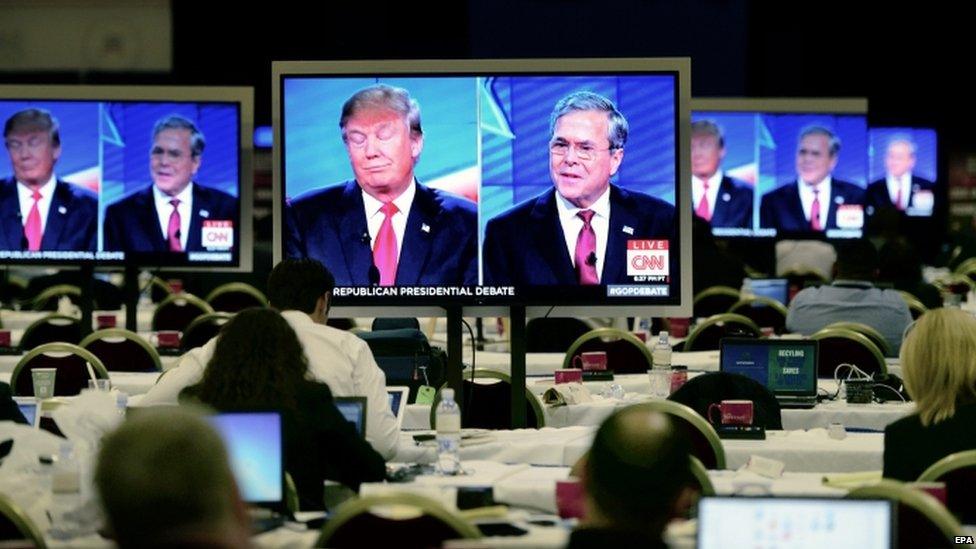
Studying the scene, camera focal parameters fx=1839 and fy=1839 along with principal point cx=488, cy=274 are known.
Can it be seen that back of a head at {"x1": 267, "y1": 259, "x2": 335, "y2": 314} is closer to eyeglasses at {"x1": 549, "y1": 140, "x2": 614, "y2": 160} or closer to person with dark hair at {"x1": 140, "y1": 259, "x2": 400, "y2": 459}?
person with dark hair at {"x1": 140, "y1": 259, "x2": 400, "y2": 459}

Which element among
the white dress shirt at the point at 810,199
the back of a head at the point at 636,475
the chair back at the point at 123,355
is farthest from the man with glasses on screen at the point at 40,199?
the back of a head at the point at 636,475

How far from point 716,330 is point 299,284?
16.7 feet

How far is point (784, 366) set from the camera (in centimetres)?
858

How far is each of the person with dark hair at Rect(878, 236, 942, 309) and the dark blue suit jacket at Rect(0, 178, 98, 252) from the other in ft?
17.1

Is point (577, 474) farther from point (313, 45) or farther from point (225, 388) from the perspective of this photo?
point (313, 45)

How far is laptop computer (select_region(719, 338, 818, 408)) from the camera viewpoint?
8531 millimetres

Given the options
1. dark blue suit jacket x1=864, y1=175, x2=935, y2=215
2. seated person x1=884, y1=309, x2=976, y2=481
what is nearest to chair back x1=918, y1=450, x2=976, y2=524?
seated person x1=884, y1=309, x2=976, y2=481

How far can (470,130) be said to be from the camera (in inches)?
290

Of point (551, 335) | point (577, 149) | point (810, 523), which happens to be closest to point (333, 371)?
point (577, 149)

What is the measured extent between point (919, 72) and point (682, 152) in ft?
61.1

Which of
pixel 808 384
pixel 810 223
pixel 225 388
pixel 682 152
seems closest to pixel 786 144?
pixel 810 223

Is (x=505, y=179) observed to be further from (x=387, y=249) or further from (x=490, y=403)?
(x=490, y=403)

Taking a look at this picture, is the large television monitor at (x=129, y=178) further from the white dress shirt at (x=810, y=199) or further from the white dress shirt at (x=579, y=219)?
the white dress shirt at (x=810, y=199)

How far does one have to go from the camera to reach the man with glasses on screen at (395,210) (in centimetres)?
738
